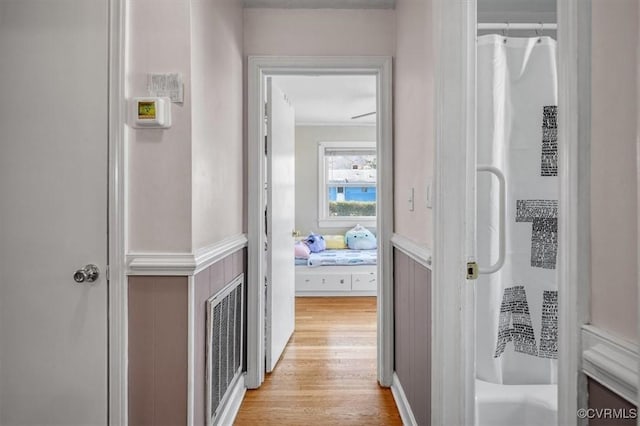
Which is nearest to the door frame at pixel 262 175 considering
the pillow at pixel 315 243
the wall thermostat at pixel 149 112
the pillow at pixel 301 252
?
the wall thermostat at pixel 149 112

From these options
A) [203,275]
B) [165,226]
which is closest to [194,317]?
[203,275]

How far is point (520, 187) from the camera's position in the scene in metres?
2.03

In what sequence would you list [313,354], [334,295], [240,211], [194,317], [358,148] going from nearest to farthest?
[194,317] < [240,211] < [313,354] < [334,295] < [358,148]

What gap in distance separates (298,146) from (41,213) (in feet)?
15.8

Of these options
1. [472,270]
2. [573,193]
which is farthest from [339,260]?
[573,193]

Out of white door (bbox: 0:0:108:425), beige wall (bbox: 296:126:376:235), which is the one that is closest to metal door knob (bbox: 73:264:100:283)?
white door (bbox: 0:0:108:425)

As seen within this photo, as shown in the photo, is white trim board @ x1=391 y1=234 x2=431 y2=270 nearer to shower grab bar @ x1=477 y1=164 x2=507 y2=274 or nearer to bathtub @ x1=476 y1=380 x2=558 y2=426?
shower grab bar @ x1=477 y1=164 x2=507 y2=274

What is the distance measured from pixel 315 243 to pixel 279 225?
105 inches

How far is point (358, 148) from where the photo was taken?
6.17 metres

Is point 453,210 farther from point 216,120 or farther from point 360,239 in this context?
point 360,239

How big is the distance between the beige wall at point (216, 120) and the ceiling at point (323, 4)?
0.50 feet

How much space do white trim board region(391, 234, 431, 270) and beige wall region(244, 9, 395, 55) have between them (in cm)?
116

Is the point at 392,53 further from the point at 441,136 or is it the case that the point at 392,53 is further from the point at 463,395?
the point at 463,395

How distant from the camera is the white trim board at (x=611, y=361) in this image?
0.61m
